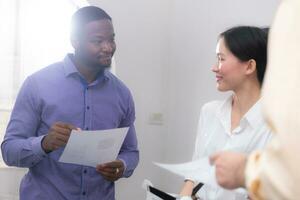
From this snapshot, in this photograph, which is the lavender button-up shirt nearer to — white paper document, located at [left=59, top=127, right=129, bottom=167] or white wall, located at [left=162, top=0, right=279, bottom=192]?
white paper document, located at [left=59, top=127, right=129, bottom=167]

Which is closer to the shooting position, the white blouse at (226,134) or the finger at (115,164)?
the white blouse at (226,134)

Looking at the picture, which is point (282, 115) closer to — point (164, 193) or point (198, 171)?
point (198, 171)

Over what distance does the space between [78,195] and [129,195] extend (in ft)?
3.68

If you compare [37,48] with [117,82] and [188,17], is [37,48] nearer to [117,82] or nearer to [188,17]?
[117,82]

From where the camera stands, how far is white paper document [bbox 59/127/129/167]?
4.79ft

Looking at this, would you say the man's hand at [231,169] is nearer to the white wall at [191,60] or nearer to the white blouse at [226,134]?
the white blouse at [226,134]

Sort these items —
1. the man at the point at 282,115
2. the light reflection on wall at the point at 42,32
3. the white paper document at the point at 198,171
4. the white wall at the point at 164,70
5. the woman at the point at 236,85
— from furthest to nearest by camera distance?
the white wall at the point at 164,70, the light reflection on wall at the point at 42,32, the woman at the point at 236,85, the white paper document at the point at 198,171, the man at the point at 282,115

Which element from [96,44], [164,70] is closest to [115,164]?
[96,44]

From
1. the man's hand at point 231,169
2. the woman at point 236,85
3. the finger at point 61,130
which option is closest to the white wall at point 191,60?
the woman at point 236,85

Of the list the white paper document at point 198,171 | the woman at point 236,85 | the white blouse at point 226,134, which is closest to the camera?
the white paper document at point 198,171

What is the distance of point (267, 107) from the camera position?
0.65 m

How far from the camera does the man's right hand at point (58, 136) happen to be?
1.50 metres

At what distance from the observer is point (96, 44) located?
68.7 inches

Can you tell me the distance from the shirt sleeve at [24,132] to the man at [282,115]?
1111 millimetres
